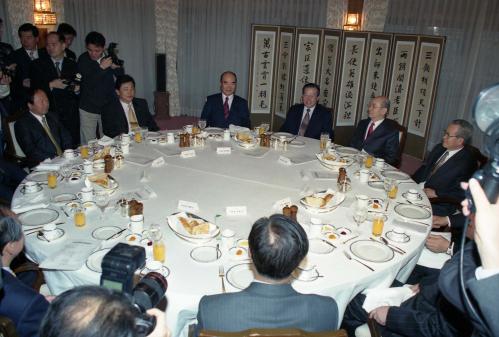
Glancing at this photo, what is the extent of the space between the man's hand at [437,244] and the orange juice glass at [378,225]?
0.54m

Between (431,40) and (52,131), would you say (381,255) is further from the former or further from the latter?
(431,40)

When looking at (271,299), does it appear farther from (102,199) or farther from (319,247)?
(102,199)

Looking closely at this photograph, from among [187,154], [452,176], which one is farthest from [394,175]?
[187,154]

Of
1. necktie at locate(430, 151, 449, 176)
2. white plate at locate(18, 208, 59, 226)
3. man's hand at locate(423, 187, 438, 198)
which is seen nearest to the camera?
white plate at locate(18, 208, 59, 226)

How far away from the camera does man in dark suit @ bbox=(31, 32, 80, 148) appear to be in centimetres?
505

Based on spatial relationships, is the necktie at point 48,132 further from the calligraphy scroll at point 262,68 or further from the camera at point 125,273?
the calligraphy scroll at point 262,68

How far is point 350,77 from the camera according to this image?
607 cm

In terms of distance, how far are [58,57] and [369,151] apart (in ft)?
12.8

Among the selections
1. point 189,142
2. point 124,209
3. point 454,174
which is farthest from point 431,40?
point 124,209

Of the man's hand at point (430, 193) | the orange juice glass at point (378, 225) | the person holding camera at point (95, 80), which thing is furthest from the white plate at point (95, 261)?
the person holding camera at point (95, 80)

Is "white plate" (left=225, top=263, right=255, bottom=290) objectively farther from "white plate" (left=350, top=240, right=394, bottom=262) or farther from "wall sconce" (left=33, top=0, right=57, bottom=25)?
"wall sconce" (left=33, top=0, right=57, bottom=25)

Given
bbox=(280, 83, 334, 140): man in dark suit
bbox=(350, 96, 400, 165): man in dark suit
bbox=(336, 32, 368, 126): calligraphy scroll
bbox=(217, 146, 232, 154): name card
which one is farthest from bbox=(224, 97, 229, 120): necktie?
bbox=(336, 32, 368, 126): calligraphy scroll

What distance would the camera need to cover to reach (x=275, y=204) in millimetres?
2676

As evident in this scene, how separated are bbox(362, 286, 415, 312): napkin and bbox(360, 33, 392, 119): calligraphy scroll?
4344mm
